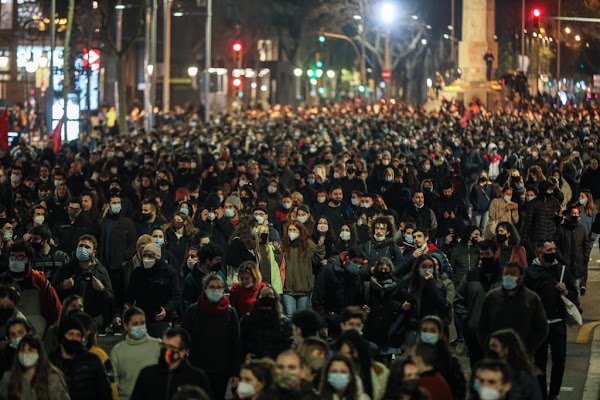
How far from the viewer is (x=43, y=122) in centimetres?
6512

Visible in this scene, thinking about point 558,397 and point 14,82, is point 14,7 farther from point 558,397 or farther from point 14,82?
point 558,397

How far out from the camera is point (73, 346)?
10.6 meters

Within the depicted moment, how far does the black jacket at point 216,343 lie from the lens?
12039mm

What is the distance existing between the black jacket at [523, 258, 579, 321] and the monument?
52.6 m

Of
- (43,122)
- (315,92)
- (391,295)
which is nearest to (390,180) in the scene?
(391,295)

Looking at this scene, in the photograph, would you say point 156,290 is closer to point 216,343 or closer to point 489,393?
point 216,343

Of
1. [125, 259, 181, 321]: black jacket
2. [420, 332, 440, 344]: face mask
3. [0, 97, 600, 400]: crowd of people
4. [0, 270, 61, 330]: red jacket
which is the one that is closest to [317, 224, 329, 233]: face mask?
[0, 97, 600, 400]: crowd of people

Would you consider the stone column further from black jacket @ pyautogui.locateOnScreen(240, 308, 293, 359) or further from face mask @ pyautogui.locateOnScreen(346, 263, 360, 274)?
black jacket @ pyautogui.locateOnScreen(240, 308, 293, 359)

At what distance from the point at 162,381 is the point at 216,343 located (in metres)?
2.10

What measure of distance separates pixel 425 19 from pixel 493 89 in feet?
137

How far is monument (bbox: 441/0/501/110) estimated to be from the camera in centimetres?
6594

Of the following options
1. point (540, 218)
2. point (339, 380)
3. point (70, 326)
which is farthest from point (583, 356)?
point (339, 380)

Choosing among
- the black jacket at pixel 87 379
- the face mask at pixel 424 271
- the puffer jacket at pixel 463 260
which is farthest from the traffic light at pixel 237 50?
Result: the black jacket at pixel 87 379

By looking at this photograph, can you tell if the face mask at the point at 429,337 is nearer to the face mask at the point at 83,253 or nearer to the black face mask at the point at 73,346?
the black face mask at the point at 73,346
